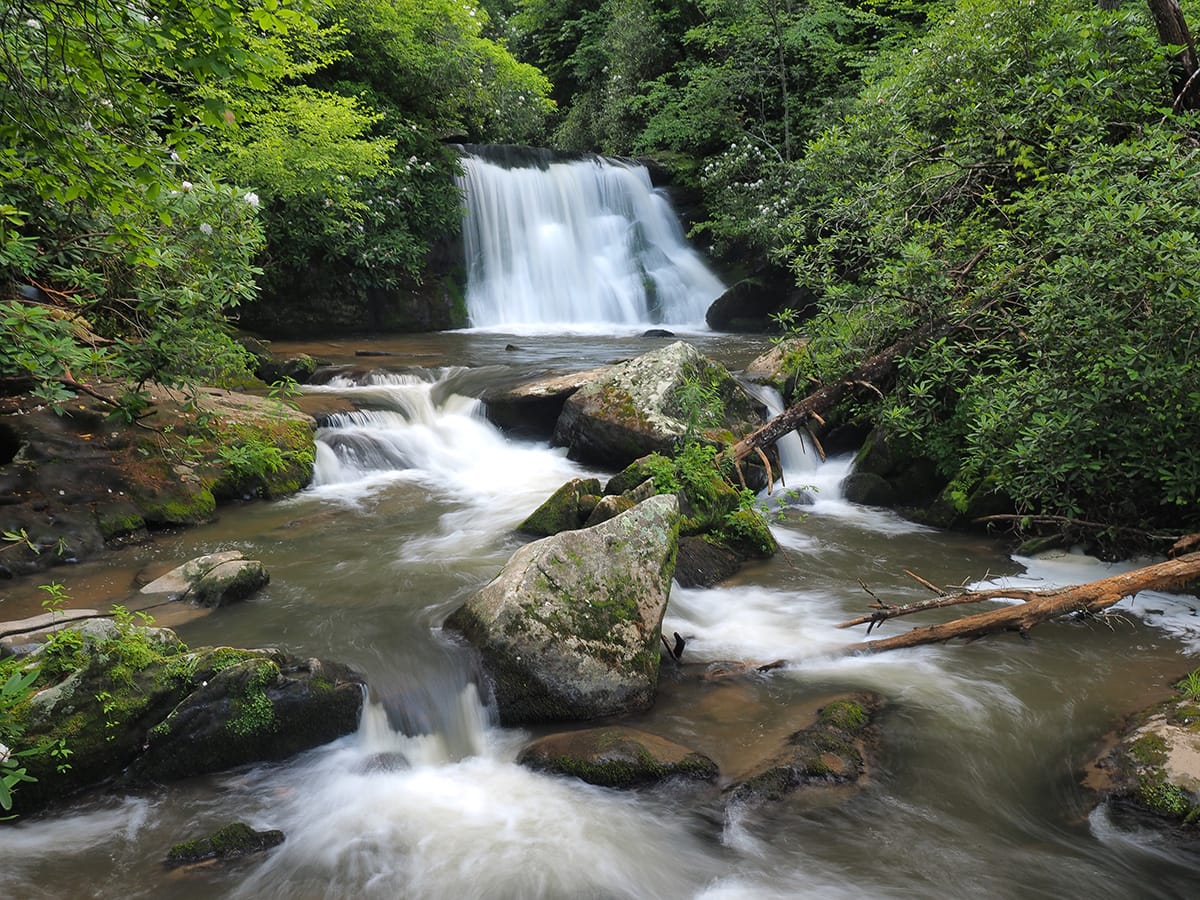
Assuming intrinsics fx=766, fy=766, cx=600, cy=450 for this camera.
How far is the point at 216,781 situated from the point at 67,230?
4736 millimetres

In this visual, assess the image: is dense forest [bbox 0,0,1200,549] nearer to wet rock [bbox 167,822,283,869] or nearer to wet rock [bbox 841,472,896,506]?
wet rock [bbox 841,472,896,506]

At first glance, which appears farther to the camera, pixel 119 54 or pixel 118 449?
pixel 118 449

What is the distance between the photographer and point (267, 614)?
5.62m

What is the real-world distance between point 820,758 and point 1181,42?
7.48 metres

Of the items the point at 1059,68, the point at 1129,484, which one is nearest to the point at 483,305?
the point at 1059,68

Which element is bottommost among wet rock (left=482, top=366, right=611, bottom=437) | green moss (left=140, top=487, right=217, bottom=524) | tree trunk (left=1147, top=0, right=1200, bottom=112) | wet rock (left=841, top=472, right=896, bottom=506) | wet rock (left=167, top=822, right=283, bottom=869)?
wet rock (left=167, top=822, right=283, bottom=869)

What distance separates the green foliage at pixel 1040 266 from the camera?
5.46 m

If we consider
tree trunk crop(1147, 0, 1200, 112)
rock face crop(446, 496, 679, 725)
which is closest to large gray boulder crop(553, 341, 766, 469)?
rock face crop(446, 496, 679, 725)

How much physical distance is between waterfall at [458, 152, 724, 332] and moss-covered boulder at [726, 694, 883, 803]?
594 inches

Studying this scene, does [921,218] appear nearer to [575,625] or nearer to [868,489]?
[868,489]

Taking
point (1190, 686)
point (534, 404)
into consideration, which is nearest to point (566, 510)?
point (534, 404)

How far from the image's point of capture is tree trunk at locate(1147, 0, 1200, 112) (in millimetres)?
7023

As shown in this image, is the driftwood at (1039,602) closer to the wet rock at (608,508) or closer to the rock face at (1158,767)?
the rock face at (1158,767)

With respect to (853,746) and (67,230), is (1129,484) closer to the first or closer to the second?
(853,746)
